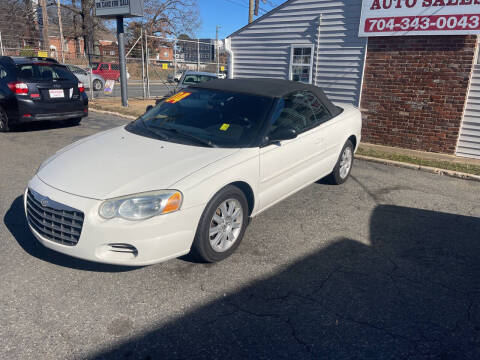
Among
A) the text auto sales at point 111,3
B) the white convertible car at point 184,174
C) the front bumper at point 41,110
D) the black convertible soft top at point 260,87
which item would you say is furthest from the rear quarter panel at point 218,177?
the text auto sales at point 111,3

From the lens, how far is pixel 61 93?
29.1ft

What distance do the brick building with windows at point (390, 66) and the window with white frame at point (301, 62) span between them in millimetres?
27

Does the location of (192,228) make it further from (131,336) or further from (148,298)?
(131,336)

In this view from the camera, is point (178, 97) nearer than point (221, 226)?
Answer: No

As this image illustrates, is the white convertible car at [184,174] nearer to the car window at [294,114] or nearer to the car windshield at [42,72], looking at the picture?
the car window at [294,114]

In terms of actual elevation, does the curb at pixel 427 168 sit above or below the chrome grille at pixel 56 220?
below

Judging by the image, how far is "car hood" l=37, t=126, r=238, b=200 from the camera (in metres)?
3.07

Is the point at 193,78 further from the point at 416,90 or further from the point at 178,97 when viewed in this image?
the point at 178,97

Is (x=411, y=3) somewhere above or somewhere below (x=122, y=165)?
above

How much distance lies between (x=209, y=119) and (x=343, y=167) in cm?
266

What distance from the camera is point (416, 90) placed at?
8383mm

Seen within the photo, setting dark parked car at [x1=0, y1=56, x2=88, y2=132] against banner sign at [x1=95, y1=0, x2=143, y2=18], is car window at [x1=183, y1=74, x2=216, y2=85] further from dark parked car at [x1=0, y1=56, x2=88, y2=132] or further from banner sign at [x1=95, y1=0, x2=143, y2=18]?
dark parked car at [x1=0, y1=56, x2=88, y2=132]

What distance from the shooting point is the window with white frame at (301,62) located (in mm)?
10195

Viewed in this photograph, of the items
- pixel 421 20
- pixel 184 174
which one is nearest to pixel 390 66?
pixel 421 20
